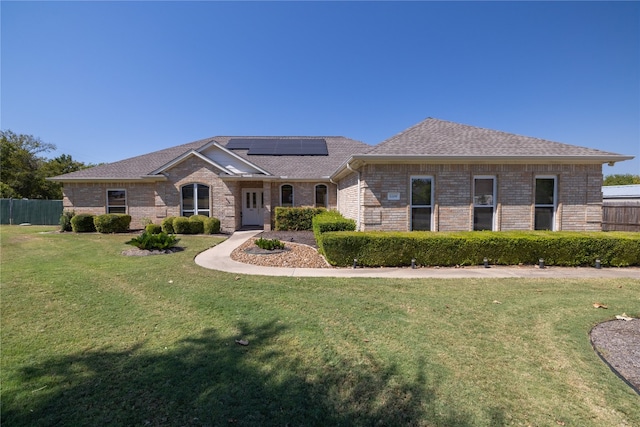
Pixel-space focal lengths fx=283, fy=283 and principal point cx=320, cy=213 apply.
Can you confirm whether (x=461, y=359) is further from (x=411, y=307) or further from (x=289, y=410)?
(x=289, y=410)

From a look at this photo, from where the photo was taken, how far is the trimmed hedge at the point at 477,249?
7680 mm

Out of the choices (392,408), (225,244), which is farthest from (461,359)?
(225,244)

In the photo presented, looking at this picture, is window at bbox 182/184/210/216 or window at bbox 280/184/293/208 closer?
window at bbox 182/184/210/216

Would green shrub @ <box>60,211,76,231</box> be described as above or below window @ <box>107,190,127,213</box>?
below

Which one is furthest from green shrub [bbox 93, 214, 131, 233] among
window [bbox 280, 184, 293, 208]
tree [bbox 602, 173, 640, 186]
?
tree [bbox 602, 173, 640, 186]

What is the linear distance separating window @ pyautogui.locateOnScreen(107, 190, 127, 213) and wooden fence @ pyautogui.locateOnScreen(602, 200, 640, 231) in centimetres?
2594

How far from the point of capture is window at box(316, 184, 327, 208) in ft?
57.2

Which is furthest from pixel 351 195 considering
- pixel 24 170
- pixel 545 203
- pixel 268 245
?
pixel 24 170

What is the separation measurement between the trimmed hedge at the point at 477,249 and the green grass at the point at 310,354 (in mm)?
1584

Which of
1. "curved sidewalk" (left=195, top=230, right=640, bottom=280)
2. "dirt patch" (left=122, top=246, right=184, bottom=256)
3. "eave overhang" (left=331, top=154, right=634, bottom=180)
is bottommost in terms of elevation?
"curved sidewalk" (left=195, top=230, right=640, bottom=280)

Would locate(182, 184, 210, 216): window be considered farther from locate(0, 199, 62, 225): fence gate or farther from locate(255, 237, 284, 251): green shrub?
locate(0, 199, 62, 225): fence gate

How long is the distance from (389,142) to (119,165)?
56.8 ft

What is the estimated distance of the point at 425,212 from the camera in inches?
375

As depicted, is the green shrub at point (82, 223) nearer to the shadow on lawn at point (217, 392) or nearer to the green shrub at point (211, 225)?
A: the green shrub at point (211, 225)
